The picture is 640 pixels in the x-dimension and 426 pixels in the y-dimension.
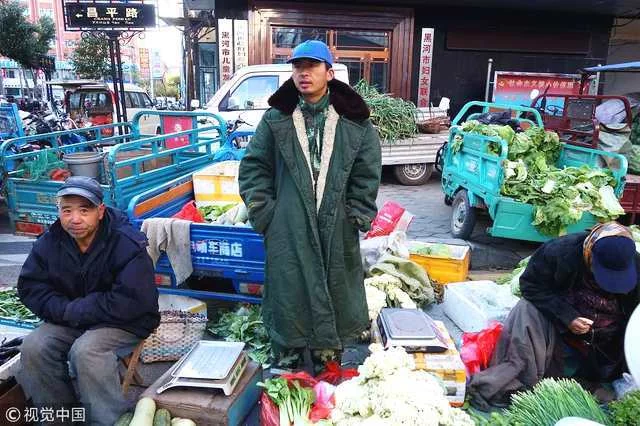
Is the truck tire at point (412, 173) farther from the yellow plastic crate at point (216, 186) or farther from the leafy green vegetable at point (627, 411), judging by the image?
the leafy green vegetable at point (627, 411)

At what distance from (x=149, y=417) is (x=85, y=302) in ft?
2.15

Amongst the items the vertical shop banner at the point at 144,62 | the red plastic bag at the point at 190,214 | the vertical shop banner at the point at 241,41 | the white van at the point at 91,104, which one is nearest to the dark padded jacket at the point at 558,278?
the red plastic bag at the point at 190,214

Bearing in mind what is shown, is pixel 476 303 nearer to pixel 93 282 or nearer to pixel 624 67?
pixel 93 282

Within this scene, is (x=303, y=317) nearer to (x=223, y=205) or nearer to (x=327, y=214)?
(x=327, y=214)

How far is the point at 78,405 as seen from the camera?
2449mm

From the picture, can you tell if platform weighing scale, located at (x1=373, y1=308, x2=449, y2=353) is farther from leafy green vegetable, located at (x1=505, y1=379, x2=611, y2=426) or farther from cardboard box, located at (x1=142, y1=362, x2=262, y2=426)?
cardboard box, located at (x1=142, y1=362, x2=262, y2=426)

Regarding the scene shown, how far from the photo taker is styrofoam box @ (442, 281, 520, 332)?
358cm

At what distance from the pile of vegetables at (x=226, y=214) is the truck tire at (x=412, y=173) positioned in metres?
5.30

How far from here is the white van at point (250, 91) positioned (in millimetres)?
7879

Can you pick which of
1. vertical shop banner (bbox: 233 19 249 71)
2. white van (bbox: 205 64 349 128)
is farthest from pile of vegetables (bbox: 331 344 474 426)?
vertical shop banner (bbox: 233 19 249 71)

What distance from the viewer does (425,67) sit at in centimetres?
1209

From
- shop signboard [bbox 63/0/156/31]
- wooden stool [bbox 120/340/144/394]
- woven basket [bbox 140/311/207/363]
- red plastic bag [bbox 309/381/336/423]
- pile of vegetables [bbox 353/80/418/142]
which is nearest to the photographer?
red plastic bag [bbox 309/381/336/423]

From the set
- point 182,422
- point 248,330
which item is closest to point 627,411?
point 182,422

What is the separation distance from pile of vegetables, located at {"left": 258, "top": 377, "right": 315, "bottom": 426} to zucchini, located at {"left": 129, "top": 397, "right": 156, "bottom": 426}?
0.51 metres
